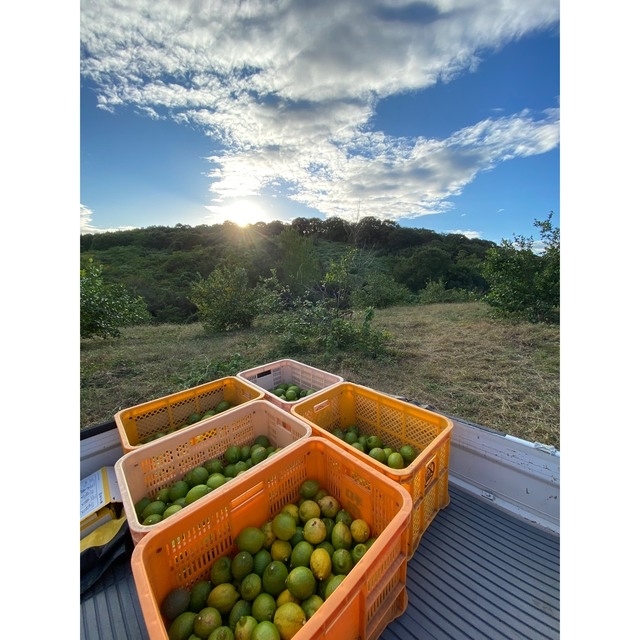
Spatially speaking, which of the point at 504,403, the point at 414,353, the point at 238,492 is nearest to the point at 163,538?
the point at 238,492

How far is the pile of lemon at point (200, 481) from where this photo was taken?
120 centimetres

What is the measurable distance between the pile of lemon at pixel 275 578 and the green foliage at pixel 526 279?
210 inches

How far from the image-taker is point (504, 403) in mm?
2562

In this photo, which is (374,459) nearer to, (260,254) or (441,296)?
(441,296)

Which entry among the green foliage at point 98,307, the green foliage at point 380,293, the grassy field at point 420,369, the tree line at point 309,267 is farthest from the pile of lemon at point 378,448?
the green foliage at point 380,293

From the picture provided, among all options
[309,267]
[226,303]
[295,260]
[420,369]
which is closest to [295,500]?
[420,369]

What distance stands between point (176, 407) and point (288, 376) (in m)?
0.87

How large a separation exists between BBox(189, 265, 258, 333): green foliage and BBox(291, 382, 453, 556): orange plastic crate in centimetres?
450

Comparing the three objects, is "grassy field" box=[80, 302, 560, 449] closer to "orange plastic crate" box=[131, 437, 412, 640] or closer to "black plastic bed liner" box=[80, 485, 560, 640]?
"black plastic bed liner" box=[80, 485, 560, 640]

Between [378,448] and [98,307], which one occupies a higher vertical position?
[98,307]

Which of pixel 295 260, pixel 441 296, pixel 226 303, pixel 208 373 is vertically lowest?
pixel 208 373

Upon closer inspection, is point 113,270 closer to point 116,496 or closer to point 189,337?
point 189,337

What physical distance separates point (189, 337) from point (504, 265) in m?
6.11

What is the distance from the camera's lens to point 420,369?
3441mm
